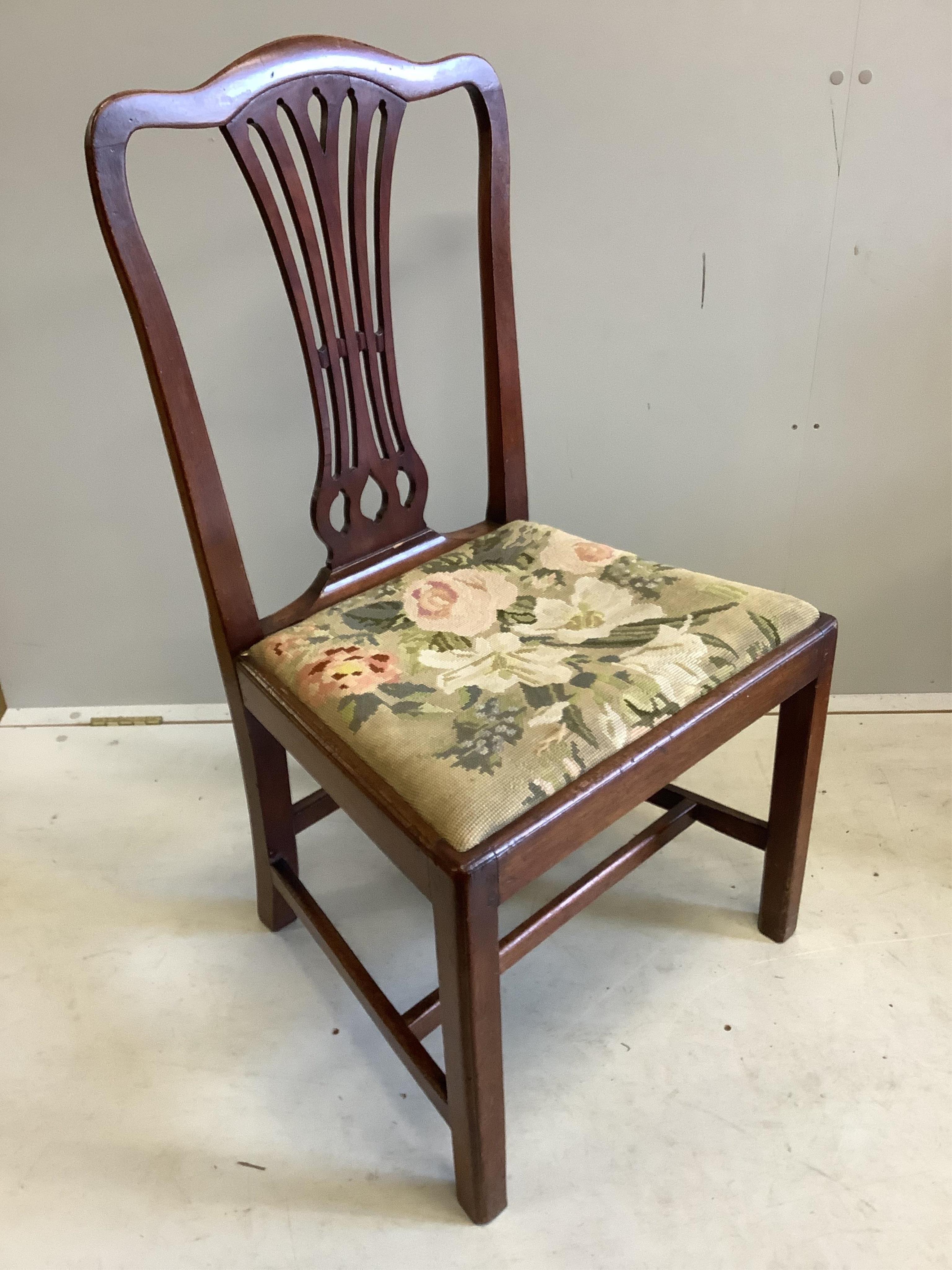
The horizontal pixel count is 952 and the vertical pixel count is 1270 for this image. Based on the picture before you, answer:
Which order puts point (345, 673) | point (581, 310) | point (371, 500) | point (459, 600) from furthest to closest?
point (371, 500)
point (581, 310)
point (459, 600)
point (345, 673)

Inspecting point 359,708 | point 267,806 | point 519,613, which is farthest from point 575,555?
point 267,806

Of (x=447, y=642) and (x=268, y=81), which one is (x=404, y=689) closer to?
(x=447, y=642)

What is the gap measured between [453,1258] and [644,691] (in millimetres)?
554

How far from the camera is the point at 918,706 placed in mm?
1507

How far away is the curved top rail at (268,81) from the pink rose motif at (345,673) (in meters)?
0.48

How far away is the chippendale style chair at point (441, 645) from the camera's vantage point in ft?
2.34

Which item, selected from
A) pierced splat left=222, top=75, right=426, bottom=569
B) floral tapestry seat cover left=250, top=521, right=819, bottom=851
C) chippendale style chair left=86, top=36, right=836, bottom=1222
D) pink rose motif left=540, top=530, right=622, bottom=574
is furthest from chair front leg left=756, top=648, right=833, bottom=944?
pierced splat left=222, top=75, right=426, bottom=569

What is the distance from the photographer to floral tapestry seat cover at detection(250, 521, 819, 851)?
0.71 metres

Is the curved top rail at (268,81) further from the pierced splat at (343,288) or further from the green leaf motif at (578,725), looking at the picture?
the green leaf motif at (578,725)

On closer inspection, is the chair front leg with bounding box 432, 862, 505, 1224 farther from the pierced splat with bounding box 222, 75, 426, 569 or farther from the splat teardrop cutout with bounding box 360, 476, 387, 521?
the splat teardrop cutout with bounding box 360, 476, 387, 521

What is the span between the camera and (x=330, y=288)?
0.93 m

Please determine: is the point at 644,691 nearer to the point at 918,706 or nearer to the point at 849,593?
the point at 849,593

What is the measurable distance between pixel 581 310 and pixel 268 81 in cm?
54

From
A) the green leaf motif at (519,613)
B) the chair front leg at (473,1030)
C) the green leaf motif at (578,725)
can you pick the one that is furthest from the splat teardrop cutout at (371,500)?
the chair front leg at (473,1030)
